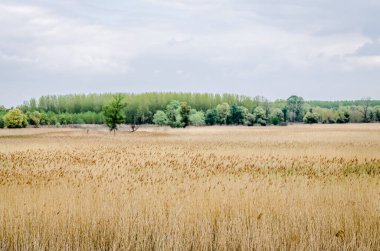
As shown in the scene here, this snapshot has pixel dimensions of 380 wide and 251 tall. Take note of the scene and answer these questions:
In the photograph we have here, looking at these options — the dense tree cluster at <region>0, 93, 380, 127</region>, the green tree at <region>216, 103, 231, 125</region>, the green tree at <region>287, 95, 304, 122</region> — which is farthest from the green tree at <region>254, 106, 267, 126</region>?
the green tree at <region>287, 95, 304, 122</region>

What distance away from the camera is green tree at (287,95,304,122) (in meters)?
147

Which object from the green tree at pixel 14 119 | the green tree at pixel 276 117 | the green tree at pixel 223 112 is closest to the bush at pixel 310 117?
the green tree at pixel 276 117

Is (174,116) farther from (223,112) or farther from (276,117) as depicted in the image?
(276,117)

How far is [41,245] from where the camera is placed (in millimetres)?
7848

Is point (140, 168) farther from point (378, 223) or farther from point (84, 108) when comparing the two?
point (84, 108)

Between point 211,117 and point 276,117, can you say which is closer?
point 211,117

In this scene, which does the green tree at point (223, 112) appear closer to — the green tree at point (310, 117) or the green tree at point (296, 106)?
the green tree at point (310, 117)

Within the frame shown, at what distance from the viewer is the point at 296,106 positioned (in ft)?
484

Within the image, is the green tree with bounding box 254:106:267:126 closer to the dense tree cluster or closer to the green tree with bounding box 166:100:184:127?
the dense tree cluster

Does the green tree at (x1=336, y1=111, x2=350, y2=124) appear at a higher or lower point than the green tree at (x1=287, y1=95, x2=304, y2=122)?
lower

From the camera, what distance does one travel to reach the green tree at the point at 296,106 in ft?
482

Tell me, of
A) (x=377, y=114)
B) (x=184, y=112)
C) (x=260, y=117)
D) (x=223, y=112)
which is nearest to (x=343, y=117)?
(x=377, y=114)

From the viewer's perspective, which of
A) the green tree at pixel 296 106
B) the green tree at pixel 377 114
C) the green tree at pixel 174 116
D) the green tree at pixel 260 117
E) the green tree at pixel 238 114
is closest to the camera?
the green tree at pixel 174 116

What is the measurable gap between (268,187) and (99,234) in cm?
479
